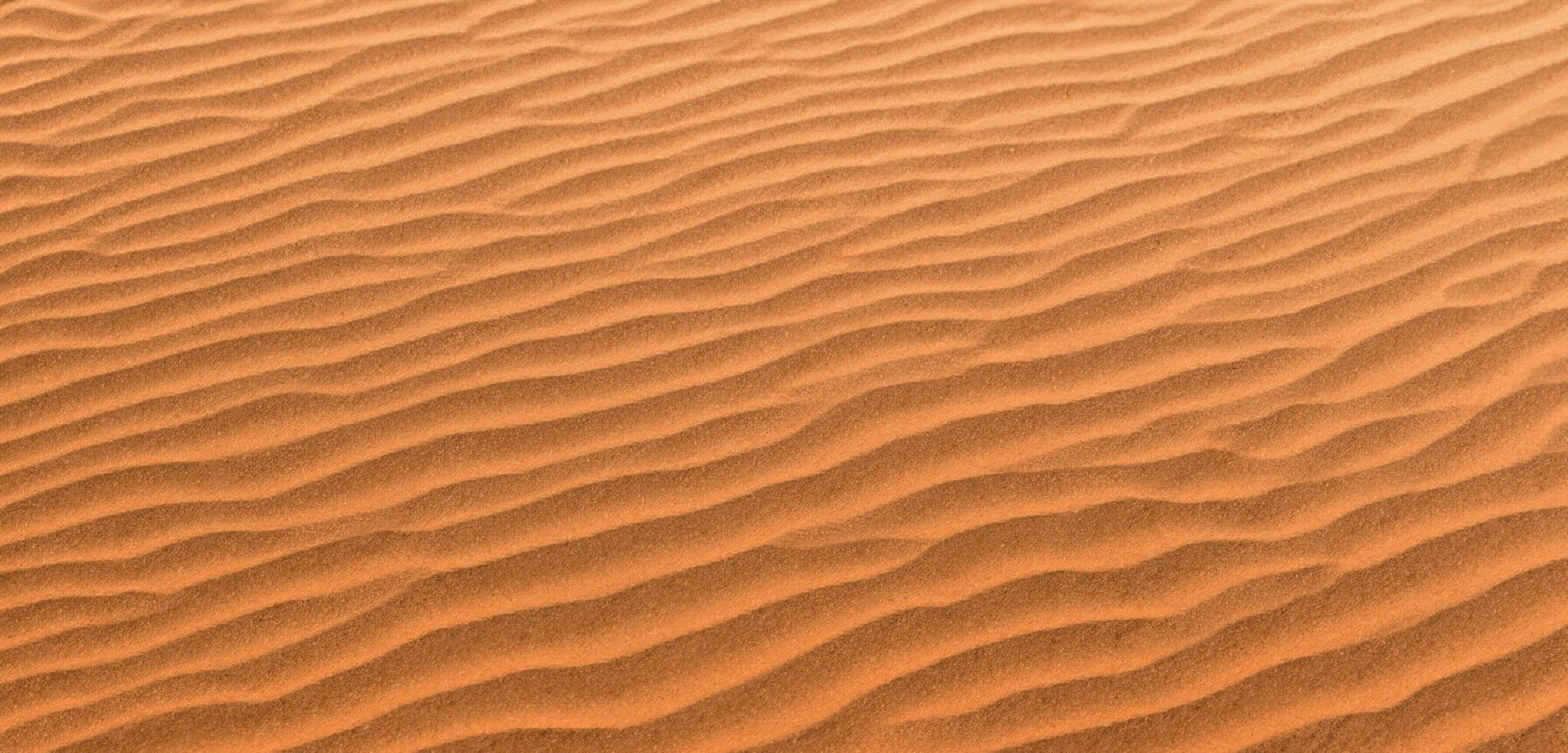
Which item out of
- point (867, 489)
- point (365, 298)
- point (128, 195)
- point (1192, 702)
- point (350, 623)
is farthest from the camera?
point (128, 195)

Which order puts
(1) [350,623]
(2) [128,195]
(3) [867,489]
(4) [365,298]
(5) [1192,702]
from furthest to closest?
(2) [128,195], (4) [365,298], (3) [867,489], (1) [350,623], (5) [1192,702]

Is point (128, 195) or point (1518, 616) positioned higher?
point (128, 195)

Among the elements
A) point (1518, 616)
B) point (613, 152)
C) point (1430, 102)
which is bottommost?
point (1518, 616)

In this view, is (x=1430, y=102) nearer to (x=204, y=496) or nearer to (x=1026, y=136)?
(x=1026, y=136)

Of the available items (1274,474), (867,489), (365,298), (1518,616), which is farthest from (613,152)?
(1518,616)

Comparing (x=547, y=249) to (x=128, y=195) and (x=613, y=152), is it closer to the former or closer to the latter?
(x=613, y=152)

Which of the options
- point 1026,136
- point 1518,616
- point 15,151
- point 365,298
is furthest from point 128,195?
point 1518,616

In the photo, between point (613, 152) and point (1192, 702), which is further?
point (613, 152)
